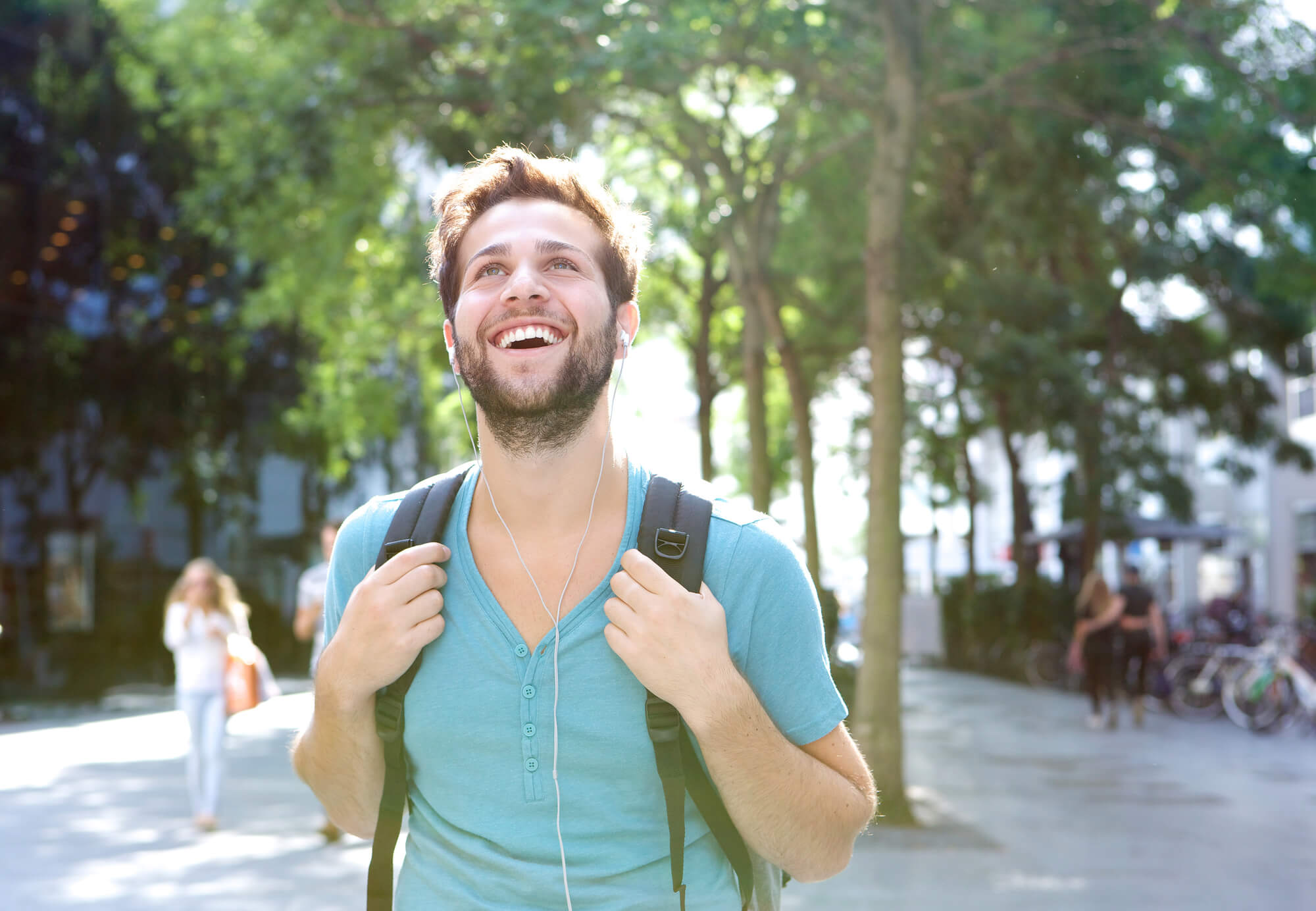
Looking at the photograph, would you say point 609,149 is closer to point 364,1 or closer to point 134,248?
point 364,1

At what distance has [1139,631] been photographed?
747 inches

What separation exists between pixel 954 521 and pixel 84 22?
25.3 m

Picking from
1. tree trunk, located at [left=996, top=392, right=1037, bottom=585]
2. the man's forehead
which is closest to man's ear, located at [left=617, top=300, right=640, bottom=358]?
the man's forehead

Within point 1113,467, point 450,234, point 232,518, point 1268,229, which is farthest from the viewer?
point 232,518

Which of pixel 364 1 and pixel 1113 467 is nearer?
pixel 364 1

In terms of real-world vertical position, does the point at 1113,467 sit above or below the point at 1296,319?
below

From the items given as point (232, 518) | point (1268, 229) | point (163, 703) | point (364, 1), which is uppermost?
point (364, 1)

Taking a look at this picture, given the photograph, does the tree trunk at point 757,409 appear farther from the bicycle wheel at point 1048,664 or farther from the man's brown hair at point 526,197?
the man's brown hair at point 526,197

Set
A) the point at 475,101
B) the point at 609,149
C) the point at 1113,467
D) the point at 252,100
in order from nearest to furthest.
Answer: the point at 475,101, the point at 252,100, the point at 609,149, the point at 1113,467

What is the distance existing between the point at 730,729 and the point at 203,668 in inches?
350

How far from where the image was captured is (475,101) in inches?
517

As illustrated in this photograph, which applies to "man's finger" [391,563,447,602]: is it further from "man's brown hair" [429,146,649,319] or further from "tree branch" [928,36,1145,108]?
"tree branch" [928,36,1145,108]

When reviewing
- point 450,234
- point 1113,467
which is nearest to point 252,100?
point 450,234

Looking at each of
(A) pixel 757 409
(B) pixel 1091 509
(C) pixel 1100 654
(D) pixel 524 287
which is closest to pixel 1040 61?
(A) pixel 757 409
